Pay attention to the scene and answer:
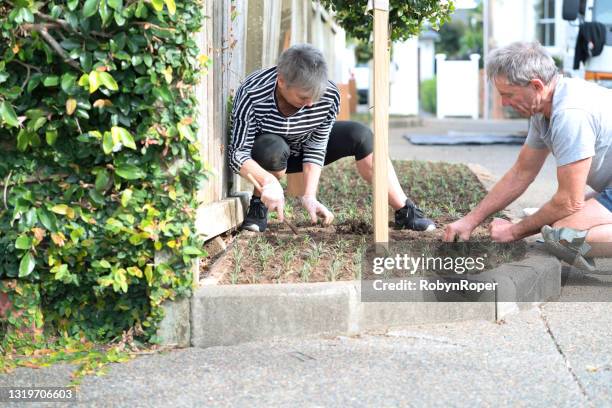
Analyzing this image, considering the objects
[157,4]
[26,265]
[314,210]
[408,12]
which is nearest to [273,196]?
[314,210]

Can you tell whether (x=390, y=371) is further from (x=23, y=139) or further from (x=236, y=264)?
(x=23, y=139)

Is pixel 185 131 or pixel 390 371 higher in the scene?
pixel 185 131

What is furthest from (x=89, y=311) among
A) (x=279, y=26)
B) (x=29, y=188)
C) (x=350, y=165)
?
(x=350, y=165)

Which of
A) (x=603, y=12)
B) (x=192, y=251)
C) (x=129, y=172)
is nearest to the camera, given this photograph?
(x=129, y=172)

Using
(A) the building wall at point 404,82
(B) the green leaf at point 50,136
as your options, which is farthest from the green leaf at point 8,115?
(A) the building wall at point 404,82

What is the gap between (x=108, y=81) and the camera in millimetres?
3434

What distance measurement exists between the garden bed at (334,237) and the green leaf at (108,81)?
3.39ft

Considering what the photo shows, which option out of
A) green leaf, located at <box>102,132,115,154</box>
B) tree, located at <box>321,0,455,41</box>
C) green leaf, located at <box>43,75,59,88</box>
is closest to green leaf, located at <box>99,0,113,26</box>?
green leaf, located at <box>43,75,59,88</box>

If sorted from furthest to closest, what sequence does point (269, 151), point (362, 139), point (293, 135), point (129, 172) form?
1. point (362, 139)
2. point (293, 135)
3. point (269, 151)
4. point (129, 172)

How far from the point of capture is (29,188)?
12.0ft

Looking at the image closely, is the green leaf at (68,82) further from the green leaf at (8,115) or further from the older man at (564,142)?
the older man at (564,142)

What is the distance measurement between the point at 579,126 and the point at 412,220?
1.29m

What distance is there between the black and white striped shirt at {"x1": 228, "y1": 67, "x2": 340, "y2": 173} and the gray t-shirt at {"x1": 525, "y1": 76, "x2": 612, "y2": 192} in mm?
1153

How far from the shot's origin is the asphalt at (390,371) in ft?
10.3
